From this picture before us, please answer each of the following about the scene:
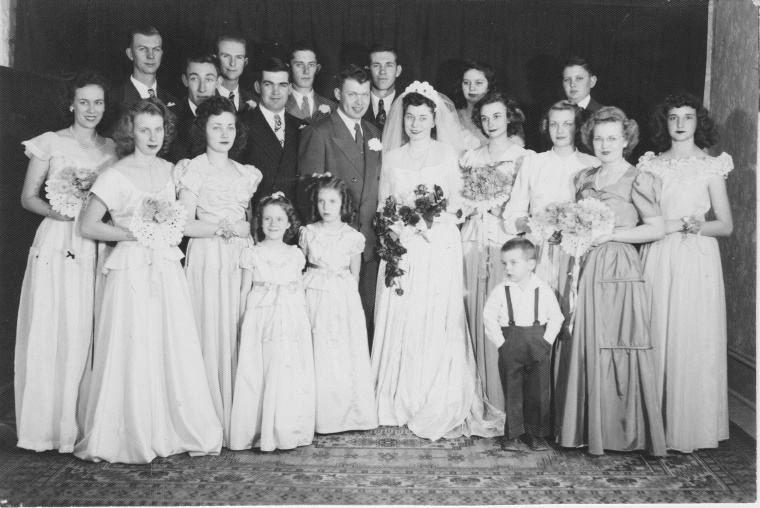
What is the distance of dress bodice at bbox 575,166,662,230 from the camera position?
4477 mm

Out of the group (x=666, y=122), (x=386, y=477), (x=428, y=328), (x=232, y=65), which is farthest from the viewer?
(x=232, y=65)

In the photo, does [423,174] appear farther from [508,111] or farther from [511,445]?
[511,445]

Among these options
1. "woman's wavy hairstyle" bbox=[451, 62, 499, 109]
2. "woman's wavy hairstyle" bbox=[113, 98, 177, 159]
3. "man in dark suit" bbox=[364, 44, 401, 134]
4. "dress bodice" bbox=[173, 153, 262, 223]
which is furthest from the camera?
"man in dark suit" bbox=[364, 44, 401, 134]

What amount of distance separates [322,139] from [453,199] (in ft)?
3.28

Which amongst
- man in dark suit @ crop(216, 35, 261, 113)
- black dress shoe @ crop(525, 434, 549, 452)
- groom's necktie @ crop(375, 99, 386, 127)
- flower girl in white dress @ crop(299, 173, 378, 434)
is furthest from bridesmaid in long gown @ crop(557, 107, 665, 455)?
man in dark suit @ crop(216, 35, 261, 113)

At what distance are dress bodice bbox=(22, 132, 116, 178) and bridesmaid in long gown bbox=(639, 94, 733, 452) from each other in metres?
3.56

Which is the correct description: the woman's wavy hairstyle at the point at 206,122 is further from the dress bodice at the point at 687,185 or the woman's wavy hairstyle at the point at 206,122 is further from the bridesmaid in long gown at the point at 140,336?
the dress bodice at the point at 687,185

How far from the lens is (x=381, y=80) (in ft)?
18.4

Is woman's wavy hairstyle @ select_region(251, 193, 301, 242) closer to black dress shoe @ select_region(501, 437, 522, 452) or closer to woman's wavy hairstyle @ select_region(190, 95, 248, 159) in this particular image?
woman's wavy hairstyle @ select_region(190, 95, 248, 159)

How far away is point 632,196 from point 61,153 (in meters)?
3.54

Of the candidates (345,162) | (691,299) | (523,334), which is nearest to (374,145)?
(345,162)

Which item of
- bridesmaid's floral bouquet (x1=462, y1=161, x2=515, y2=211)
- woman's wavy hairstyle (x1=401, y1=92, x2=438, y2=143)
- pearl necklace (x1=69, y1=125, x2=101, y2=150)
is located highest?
woman's wavy hairstyle (x1=401, y1=92, x2=438, y2=143)

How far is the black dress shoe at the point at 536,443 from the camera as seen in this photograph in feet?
14.9

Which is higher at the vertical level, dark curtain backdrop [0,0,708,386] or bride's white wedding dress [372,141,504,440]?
dark curtain backdrop [0,0,708,386]
